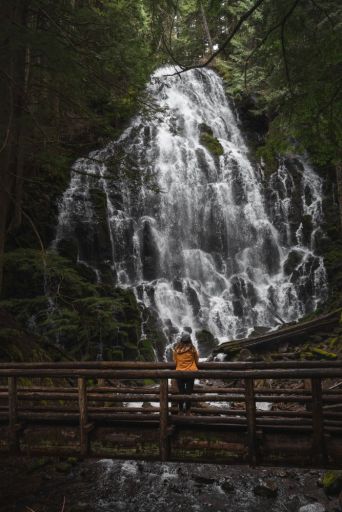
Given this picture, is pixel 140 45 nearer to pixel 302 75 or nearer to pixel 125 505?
pixel 302 75

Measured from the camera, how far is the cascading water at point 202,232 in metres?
19.0

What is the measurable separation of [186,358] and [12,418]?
Result: 264 centimetres

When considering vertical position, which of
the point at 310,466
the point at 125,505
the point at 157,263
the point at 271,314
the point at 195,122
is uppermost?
the point at 195,122

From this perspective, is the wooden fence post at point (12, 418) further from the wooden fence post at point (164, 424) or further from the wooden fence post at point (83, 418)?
the wooden fence post at point (164, 424)

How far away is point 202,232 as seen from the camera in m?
22.2

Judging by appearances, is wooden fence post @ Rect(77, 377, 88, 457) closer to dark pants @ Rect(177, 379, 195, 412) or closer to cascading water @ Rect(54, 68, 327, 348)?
dark pants @ Rect(177, 379, 195, 412)

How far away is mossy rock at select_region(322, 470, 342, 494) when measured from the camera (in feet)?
23.6

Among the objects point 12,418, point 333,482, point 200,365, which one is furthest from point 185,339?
point 333,482

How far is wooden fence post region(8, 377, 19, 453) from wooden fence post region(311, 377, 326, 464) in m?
4.05

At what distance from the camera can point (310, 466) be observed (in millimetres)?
5164

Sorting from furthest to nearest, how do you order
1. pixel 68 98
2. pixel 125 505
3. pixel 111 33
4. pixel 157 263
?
pixel 157 263 < pixel 111 33 < pixel 68 98 < pixel 125 505

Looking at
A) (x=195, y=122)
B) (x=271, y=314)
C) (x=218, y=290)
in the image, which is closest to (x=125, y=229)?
(x=218, y=290)

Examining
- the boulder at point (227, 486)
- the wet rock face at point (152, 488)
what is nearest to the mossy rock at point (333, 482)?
the wet rock face at point (152, 488)

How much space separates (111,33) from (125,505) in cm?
937
